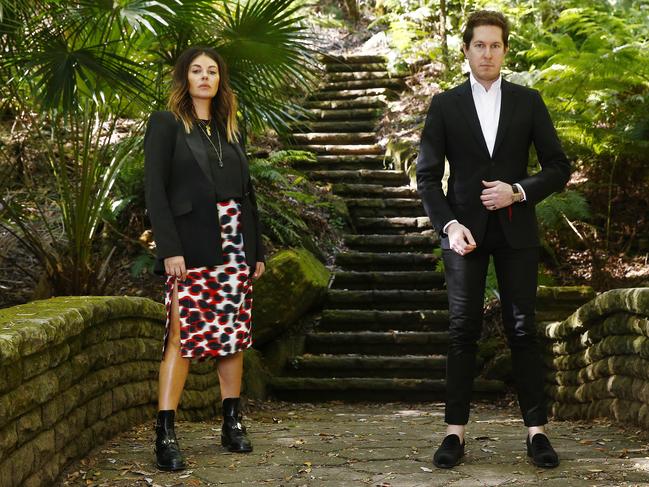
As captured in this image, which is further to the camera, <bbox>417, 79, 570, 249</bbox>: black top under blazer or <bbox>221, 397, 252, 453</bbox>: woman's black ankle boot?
<bbox>221, 397, 252, 453</bbox>: woman's black ankle boot

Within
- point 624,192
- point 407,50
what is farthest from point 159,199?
point 407,50

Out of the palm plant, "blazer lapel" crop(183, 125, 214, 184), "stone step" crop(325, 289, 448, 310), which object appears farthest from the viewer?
"stone step" crop(325, 289, 448, 310)

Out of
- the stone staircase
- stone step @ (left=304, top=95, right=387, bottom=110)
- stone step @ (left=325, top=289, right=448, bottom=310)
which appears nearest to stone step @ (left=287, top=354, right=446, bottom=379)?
the stone staircase

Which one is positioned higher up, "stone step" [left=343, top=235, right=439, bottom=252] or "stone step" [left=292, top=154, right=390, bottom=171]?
"stone step" [left=292, top=154, right=390, bottom=171]

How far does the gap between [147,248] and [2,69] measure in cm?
218

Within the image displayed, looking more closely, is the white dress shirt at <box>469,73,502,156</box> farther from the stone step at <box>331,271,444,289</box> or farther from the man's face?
the stone step at <box>331,271,444,289</box>

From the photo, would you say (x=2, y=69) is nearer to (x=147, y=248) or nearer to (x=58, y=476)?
(x=147, y=248)

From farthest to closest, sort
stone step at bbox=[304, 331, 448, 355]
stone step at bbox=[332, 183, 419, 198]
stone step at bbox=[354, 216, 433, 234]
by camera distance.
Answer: stone step at bbox=[332, 183, 419, 198] < stone step at bbox=[354, 216, 433, 234] < stone step at bbox=[304, 331, 448, 355]

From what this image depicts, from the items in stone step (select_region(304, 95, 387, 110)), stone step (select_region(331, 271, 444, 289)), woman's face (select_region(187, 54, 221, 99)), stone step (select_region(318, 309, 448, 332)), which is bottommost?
stone step (select_region(318, 309, 448, 332))

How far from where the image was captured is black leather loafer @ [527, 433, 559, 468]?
115 inches

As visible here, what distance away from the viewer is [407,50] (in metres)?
12.3

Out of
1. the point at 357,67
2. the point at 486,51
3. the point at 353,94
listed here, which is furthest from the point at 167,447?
the point at 357,67

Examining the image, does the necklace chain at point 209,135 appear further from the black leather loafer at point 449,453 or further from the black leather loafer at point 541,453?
the black leather loafer at point 541,453

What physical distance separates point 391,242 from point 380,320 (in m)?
1.39
